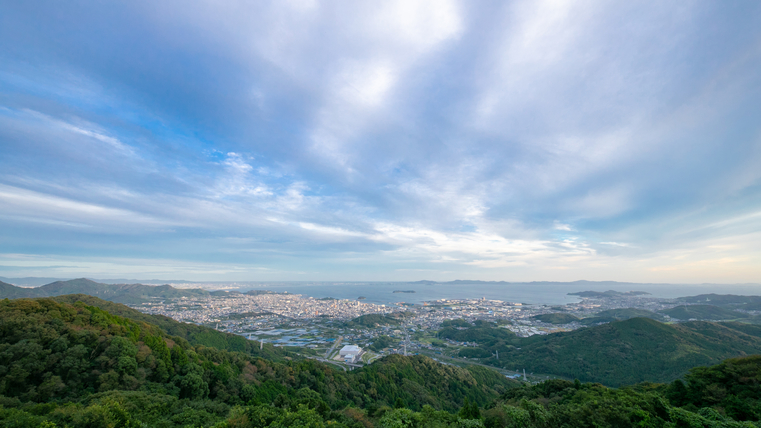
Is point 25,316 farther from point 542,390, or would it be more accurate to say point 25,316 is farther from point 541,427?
point 542,390

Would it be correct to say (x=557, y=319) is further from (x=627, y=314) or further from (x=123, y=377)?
(x=123, y=377)

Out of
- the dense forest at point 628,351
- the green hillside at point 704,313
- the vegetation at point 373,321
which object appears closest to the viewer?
the dense forest at point 628,351

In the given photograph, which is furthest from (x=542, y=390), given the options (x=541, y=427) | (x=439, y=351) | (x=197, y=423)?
(x=439, y=351)

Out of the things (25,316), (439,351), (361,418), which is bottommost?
(439,351)

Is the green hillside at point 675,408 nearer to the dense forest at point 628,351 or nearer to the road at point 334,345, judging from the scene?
the dense forest at point 628,351

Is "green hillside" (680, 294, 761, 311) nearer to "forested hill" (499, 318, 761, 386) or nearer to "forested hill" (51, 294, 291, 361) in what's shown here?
"forested hill" (499, 318, 761, 386)

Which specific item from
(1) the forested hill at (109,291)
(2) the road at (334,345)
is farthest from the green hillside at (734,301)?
(1) the forested hill at (109,291)
